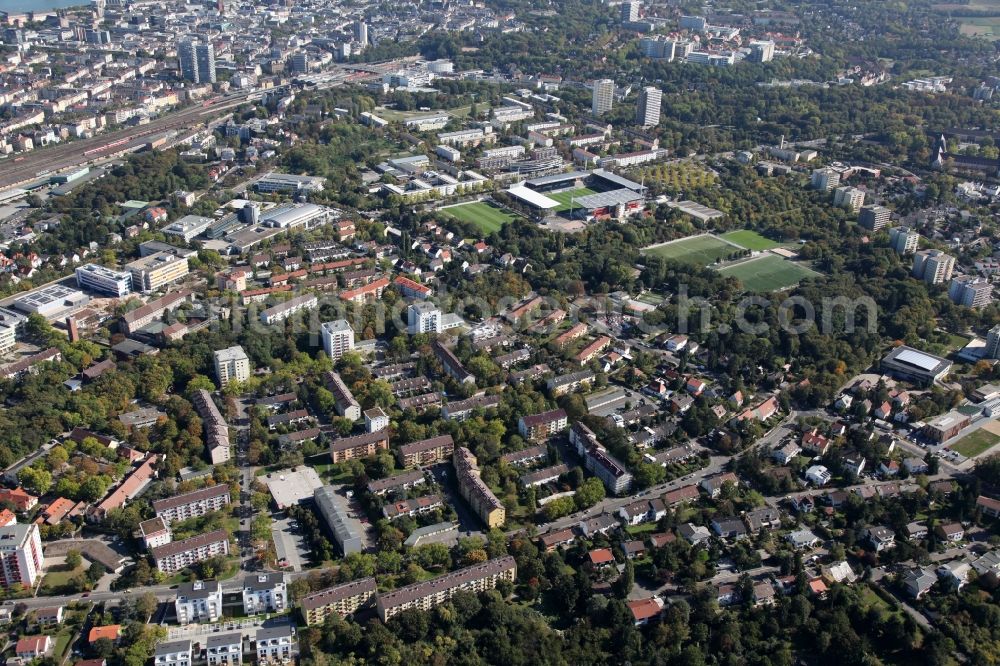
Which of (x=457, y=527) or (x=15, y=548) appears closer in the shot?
(x=15, y=548)

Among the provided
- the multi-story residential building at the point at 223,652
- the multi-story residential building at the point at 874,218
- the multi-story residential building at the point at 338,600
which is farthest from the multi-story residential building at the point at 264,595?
the multi-story residential building at the point at 874,218

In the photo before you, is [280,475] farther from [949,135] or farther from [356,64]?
[356,64]

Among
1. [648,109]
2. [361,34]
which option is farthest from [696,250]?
[361,34]

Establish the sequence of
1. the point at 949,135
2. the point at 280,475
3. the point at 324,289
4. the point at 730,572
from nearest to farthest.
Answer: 1. the point at 730,572
2. the point at 280,475
3. the point at 324,289
4. the point at 949,135

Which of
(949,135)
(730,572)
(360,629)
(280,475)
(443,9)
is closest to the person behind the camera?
(360,629)

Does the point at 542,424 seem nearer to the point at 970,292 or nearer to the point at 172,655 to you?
the point at 172,655

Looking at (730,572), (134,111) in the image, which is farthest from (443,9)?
(730,572)

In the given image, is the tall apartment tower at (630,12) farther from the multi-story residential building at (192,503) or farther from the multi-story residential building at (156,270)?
the multi-story residential building at (192,503)
